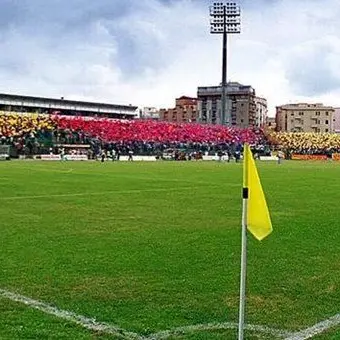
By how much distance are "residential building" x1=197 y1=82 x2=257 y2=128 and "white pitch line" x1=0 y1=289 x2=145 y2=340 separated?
165533 mm

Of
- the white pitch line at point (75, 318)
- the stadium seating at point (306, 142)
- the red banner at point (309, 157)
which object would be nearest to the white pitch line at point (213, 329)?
the white pitch line at point (75, 318)

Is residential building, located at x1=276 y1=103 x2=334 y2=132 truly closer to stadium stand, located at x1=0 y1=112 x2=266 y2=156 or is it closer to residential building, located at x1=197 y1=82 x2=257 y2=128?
residential building, located at x1=197 y1=82 x2=257 y2=128

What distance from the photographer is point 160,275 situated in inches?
368

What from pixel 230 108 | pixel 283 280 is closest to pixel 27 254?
pixel 283 280

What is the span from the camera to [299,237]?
1338 centimetres

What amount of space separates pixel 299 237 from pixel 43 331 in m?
7.91

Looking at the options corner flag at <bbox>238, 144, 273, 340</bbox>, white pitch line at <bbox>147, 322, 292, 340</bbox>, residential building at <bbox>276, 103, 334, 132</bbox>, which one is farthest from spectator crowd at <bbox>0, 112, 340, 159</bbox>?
corner flag at <bbox>238, 144, 273, 340</bbox>

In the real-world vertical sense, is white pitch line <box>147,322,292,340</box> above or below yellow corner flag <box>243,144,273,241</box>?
below

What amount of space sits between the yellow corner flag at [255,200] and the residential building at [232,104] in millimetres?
167418

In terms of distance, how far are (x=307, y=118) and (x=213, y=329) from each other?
18267cm

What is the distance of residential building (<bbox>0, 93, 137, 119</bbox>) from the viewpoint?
118 meters

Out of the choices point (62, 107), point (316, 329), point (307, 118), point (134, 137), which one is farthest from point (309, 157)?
point (316, 329)

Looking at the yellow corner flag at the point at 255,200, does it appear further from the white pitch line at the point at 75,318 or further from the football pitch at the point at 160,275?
the white pitch line at the point at 75,318

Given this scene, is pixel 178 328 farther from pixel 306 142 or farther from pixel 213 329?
pixel 306 142
